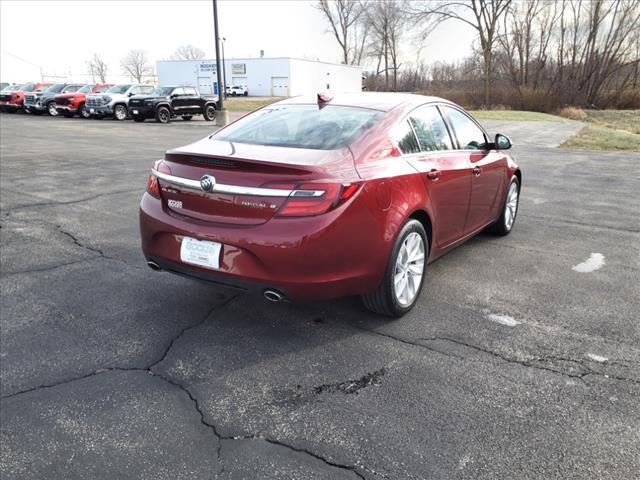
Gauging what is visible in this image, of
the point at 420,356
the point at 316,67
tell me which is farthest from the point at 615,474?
the point at 316,67

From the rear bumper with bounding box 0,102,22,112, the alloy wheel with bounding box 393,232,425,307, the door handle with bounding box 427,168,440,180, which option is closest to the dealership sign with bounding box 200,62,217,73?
the rear bumper with bounding box 0,102,22,112

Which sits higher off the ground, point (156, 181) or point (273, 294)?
point (156, 181)

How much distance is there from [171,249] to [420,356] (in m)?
1.78

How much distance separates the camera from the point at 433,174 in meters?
3.84

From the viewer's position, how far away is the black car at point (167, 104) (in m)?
24.4

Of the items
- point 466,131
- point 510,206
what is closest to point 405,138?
point 466,131

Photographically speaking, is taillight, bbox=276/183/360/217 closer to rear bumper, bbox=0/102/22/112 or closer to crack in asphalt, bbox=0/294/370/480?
crack in asphalt, bbox=0/294/370/480

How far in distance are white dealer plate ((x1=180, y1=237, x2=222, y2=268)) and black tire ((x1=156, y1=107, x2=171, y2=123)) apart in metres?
23.1

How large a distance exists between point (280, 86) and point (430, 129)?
2584 inches

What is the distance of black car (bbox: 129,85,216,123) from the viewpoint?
24.4 metres

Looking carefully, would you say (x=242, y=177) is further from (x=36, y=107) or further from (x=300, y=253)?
(x=36, y=107)

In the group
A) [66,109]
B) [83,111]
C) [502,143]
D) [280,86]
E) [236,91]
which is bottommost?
[502,143]

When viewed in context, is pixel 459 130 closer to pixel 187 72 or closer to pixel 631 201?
pixel 631 201

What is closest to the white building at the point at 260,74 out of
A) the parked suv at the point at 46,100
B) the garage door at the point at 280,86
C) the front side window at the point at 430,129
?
the garage door at the point at 280,86
